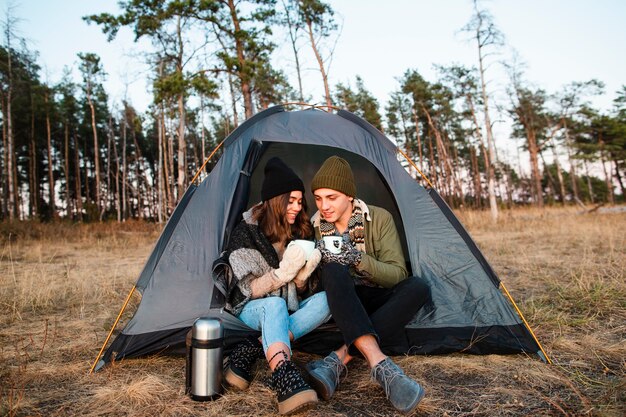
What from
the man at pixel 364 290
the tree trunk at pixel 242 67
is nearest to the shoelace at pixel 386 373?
the man at pixel 364 290

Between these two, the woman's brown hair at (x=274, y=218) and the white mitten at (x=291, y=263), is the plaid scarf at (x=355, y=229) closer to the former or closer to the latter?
the woman's brown hair at (x=274, y=218)

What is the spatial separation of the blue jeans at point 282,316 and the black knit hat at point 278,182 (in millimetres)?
641

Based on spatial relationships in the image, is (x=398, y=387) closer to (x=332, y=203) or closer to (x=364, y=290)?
(x=364, y=290)

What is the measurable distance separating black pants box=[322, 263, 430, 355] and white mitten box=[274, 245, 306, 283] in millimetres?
157

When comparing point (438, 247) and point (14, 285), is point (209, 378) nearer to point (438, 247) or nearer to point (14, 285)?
point (438, 247)

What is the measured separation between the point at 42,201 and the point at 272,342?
27.7 m

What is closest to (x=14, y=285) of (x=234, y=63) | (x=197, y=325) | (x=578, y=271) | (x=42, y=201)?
(x=197, y=325)

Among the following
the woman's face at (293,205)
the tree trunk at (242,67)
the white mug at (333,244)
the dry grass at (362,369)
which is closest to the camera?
the dry grass at (362,369)

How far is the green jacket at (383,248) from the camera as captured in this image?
233 cm

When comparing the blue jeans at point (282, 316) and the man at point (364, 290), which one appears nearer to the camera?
the man at point (364, 290)

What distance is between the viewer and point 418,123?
22641mm

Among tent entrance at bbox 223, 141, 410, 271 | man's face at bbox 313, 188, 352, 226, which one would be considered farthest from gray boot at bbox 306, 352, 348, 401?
tent entrance at bbox 223, 141, 410, 271

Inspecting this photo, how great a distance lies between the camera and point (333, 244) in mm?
2227

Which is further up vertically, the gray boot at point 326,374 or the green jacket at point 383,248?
the green jacket at point 383,248
